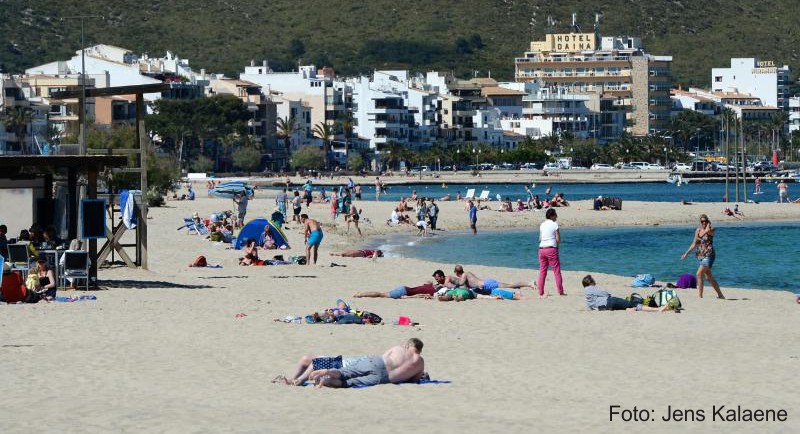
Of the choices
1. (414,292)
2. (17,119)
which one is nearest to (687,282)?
(414,292)

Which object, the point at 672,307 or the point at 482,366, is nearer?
the point at 482,366

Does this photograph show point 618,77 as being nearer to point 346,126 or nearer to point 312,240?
point 346,126

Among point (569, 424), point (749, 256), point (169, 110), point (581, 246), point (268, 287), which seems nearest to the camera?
point (569, 424)

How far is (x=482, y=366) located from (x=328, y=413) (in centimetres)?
305

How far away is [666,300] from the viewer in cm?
2009

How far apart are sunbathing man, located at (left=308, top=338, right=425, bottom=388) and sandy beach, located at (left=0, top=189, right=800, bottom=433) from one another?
0.12m

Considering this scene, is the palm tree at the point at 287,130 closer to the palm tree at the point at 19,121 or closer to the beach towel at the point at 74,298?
the palm tree at the point at 19,121

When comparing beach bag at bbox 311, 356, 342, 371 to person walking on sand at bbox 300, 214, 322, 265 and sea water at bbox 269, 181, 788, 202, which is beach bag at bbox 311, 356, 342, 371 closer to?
person walking on sand at bbox 300, 214, 322, 265

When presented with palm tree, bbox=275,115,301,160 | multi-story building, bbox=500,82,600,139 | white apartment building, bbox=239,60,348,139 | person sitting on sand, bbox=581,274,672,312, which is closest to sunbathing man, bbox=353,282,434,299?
person sitting on sand, bbox=581,274,672,312

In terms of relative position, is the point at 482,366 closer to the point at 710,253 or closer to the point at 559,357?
the point at 559,357

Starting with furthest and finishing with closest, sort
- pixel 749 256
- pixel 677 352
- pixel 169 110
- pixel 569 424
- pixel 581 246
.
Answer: pixel 169 110 < pixel 581 246 < pixel 749 256 < pixel 677 352 < pixel 569 424

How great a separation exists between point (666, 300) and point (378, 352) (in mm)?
5797

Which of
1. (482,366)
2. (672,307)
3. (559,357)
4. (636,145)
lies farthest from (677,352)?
(636,145)

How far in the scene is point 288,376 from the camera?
1394 cm
